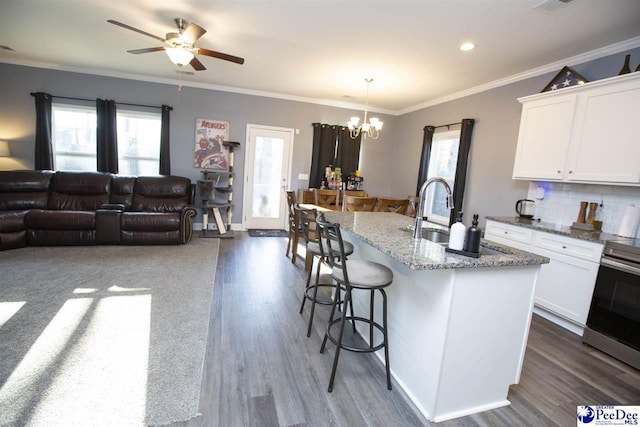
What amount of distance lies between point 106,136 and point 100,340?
4.20m

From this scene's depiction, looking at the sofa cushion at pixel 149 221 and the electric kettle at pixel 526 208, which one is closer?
the electric kettle at pixel 526 208

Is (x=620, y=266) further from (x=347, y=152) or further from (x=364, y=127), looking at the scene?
(x=347, y=152)

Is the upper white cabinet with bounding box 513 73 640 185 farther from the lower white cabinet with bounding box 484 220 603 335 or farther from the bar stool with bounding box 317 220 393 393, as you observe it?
the bar stool with bounding box 317 220 393 393

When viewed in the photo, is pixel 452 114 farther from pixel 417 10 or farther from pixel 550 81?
pixel 417 10

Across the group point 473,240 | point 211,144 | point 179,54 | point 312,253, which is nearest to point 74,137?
point 211,144

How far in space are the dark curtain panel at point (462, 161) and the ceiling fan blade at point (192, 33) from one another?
368 centimetres

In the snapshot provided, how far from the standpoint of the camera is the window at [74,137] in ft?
16.3

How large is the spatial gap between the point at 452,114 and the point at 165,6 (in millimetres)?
4193

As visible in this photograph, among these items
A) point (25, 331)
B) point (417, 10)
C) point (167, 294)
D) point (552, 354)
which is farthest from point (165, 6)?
point (552, 354)

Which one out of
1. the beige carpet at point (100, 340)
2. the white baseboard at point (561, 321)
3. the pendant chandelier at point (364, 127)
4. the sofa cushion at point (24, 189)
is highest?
the pendant chandelier at point (364, 127)

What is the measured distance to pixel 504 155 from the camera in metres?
3.92

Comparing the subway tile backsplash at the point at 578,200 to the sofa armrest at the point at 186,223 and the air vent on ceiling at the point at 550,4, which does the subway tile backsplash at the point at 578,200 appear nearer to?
the air vent on ceiling at the point at 550,4

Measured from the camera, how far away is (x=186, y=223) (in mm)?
4543

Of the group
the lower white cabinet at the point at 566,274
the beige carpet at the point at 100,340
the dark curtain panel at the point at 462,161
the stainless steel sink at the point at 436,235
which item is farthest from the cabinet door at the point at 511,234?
the beige carpet at the point at 100,340
